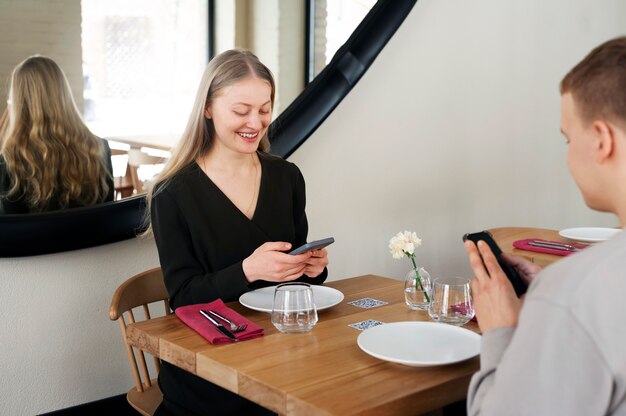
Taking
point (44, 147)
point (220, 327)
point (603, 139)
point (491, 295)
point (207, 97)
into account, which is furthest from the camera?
point (44, 147)

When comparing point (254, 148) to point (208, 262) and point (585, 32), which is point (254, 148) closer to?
point (208, 262)

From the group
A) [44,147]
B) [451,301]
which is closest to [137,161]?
[44,147]

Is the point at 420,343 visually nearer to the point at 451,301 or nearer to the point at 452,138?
the point at 451,301

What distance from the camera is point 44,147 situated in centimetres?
236

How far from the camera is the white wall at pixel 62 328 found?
246 centimetres

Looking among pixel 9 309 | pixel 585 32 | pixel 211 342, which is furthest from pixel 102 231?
pixel 585 32

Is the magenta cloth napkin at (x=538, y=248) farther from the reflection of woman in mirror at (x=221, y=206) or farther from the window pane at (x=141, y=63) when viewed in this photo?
the window pane at (x=141, y=63)

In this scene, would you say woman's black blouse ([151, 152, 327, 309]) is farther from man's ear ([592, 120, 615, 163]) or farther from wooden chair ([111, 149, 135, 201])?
man's ear ([592, 120, 615, 163])

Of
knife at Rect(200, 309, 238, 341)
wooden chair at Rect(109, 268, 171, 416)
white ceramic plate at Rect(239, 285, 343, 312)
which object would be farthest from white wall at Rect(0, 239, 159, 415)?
knife at Rect(200, 309, 238, 341)

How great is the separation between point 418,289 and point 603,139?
31.9 inches

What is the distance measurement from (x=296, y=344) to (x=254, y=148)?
71cm

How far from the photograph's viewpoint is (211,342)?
5.18 ft

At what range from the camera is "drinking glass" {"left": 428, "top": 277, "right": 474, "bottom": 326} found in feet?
5.39

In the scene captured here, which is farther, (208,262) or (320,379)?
(208,262)
